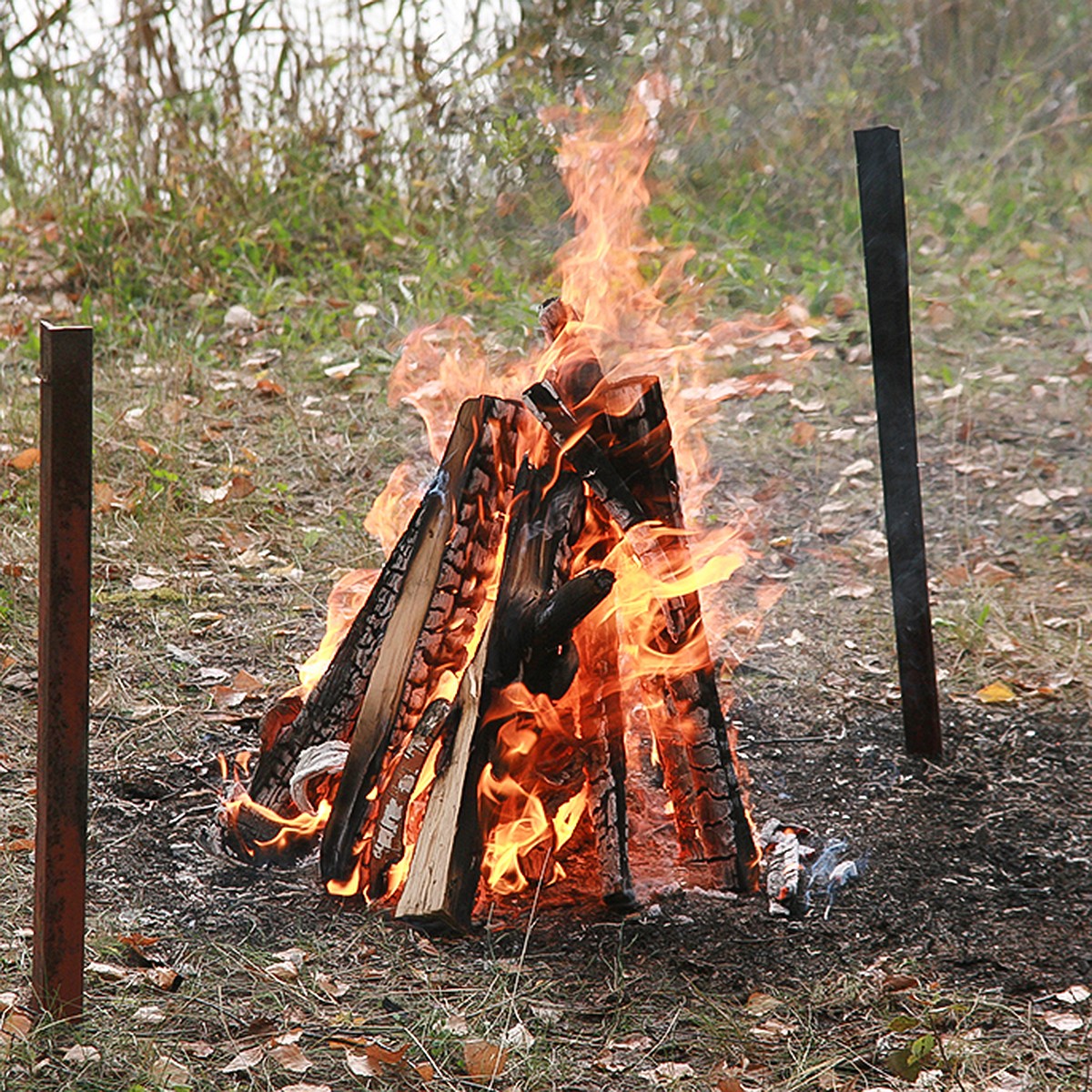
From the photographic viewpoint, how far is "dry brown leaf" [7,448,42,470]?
5551 millimetres

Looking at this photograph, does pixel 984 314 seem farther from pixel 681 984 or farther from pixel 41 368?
pixel 41 368

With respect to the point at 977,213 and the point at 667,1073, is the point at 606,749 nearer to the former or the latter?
the point at 667,1073

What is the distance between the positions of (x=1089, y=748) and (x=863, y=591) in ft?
4.07

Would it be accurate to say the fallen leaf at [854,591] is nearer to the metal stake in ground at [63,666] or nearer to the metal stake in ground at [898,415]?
the metal stake in ground at [898,415]

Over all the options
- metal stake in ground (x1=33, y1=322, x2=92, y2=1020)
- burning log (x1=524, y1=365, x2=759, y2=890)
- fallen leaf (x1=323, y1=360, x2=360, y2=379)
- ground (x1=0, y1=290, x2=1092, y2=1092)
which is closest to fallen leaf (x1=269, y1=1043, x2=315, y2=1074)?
ground (x1=0, y1=290, x2=1092, y2=1092)

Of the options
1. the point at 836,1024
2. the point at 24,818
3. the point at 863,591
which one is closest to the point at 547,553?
the point at 836,1024

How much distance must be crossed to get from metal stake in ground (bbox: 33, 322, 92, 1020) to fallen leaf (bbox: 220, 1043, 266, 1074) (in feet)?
1.06

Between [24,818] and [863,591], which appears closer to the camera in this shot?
[24,818]

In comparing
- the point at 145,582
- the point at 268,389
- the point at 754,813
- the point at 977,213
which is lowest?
the point at 754,813

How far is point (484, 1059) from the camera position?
8.32ft

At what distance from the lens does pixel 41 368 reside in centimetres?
238

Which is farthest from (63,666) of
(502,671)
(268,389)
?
(268,389)

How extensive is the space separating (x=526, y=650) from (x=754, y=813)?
3.33 ft

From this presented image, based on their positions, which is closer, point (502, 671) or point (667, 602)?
point (502, 671)
